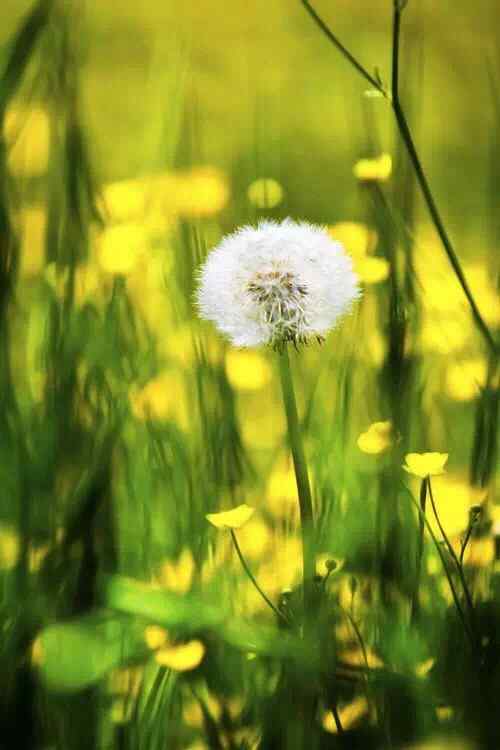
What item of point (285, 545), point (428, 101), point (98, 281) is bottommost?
point (285, 545)

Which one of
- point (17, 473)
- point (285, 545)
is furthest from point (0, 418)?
point (285, 545)

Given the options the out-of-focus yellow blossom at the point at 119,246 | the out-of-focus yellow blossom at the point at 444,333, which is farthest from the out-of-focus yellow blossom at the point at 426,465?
the out-of-focus yellow blossom at the point at 119,246

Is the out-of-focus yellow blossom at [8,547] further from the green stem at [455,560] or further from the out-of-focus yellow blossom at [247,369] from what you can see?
the green stem at [455,560]

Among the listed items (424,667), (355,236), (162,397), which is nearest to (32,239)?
(162,397)

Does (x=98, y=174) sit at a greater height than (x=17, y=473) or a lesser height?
greater

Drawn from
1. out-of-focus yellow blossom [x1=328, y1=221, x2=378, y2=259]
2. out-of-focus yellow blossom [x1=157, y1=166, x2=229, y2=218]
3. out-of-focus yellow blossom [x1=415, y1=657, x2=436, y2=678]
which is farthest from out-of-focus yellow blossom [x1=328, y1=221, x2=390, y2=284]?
out-of-focus yellow blossom [x1=415, y1=657, x2=436, y2=678]

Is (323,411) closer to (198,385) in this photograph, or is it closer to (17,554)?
(198,385)

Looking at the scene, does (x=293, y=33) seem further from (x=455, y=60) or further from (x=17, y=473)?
(x=17, y=473)
